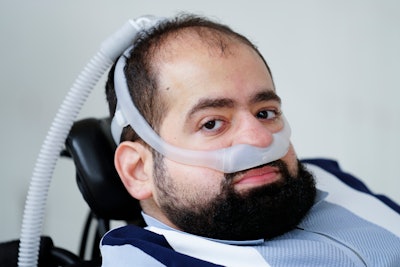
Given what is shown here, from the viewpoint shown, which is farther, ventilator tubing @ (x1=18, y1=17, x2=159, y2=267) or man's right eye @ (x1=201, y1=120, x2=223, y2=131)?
ventilator tubing @ (x1=18, y1=17, x2=159, y2=267)

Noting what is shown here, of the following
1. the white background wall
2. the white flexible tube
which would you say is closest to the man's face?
the white flexible tube

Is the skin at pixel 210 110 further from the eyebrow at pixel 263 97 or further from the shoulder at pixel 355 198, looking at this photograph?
the shoulder at pixel 355 198

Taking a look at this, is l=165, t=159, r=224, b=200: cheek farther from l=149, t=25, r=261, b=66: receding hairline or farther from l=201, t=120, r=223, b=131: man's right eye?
l=149, t=25, r=261, b=66: receding hairline

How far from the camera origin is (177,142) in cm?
96

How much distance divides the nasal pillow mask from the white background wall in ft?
1.77

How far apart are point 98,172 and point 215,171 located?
345mm

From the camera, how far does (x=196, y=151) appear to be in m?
0.94

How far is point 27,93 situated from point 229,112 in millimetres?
851

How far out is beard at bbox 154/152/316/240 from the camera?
89cm

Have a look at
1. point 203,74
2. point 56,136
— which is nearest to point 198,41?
point 203,74

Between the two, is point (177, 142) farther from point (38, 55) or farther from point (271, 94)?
point (38, 55)

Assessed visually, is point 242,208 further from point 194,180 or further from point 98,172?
point 98,172

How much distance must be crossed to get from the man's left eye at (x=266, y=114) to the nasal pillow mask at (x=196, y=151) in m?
0.04

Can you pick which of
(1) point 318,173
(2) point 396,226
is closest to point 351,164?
(1) point 318,173
